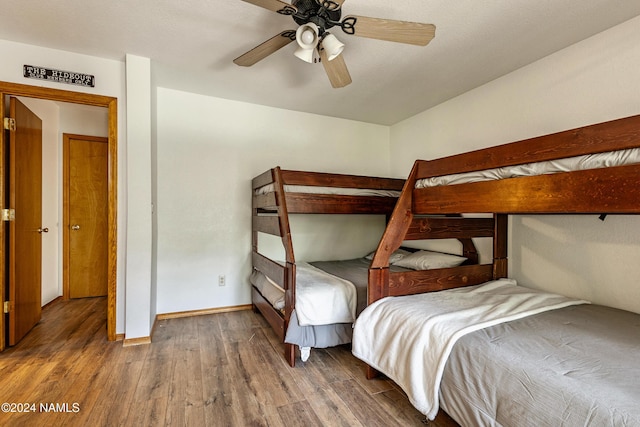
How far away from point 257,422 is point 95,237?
342 cm

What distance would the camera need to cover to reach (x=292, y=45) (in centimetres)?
213

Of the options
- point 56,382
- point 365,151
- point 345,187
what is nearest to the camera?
point 56,382

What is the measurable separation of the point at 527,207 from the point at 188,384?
7.06 ft

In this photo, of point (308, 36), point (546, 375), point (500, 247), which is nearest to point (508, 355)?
point (546, 375)

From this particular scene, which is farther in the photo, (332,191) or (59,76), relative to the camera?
(332,191)

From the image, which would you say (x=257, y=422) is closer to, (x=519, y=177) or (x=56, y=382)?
(x=56, y=382)

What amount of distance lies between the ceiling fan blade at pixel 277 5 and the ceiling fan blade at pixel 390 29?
0.28 meters

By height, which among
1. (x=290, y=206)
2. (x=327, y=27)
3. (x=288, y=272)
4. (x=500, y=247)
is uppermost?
(x=327, y=27)

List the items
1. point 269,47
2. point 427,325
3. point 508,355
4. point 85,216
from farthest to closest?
point 85,216, point 269,47, point 427,325, point 508,355

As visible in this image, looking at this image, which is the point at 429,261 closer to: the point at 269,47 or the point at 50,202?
the point at 269,47

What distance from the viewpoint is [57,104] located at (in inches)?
134

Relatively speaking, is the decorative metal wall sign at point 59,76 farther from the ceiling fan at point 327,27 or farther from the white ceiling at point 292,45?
the ceiling fan at point 327,27

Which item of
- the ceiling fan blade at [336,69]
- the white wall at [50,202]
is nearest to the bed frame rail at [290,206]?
the ceiling fan blade at [336,69]

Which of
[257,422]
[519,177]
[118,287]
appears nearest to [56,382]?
[118,287]
